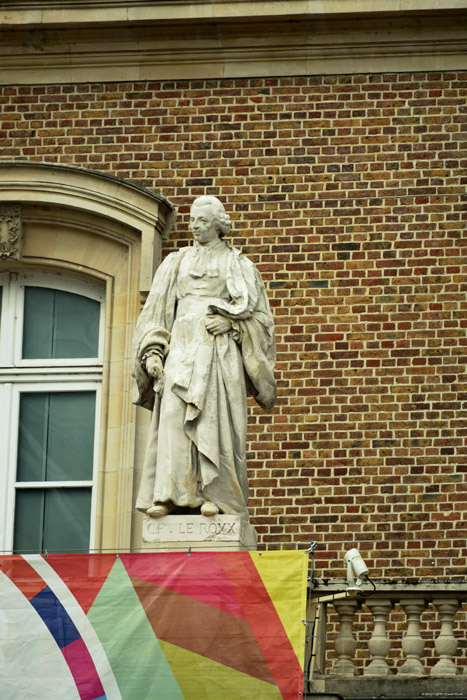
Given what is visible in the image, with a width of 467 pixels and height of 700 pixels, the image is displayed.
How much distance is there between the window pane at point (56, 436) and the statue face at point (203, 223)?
10.5 feet

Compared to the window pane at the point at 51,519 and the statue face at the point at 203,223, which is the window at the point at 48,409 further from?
the statue face at the point at 203,223

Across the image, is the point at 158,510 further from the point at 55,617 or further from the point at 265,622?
the point at 265,622

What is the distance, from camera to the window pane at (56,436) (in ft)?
49.2

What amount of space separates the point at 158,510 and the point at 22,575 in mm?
878

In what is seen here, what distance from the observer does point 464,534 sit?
1402 centimetres

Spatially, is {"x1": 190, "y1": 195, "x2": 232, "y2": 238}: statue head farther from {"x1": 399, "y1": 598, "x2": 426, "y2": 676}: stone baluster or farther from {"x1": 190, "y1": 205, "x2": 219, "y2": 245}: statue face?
{"x1": 399, "y1": 598, "x2": 426, "y2": 676}: stone baluster

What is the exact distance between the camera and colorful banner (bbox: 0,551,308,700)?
35.7ft

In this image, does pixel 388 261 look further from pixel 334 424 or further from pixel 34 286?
pixel 34 286

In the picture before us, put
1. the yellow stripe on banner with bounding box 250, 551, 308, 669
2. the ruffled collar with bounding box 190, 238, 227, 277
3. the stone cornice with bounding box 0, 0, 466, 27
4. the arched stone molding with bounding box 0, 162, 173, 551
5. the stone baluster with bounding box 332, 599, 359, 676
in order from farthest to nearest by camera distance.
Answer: the stone cornice with bounding box 0, 0, 466, 27 < the arched stone molding with bounding box 0, 162, 173, 551 < the ruffled collar with bounding box 190, 238, 227, 277 < the stone baluster with bounding box 332, 599, 359, 676 < the yellow stripe on banner with bounding box 250, 551, 308, 669

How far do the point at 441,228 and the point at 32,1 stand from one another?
12.1 feet

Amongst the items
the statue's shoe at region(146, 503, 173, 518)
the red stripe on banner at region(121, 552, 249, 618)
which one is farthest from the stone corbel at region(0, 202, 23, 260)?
the red stripe on banner at region(121, 552, 249, 618)

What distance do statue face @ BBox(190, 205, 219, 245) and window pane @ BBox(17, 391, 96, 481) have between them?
3215 mm

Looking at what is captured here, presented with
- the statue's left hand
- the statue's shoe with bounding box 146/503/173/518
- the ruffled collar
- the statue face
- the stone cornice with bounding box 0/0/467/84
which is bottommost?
the statue's shoe with bounding box 146/503/173/518

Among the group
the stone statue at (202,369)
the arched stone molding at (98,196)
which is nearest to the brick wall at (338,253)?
the arched stone molding at (98,196)
